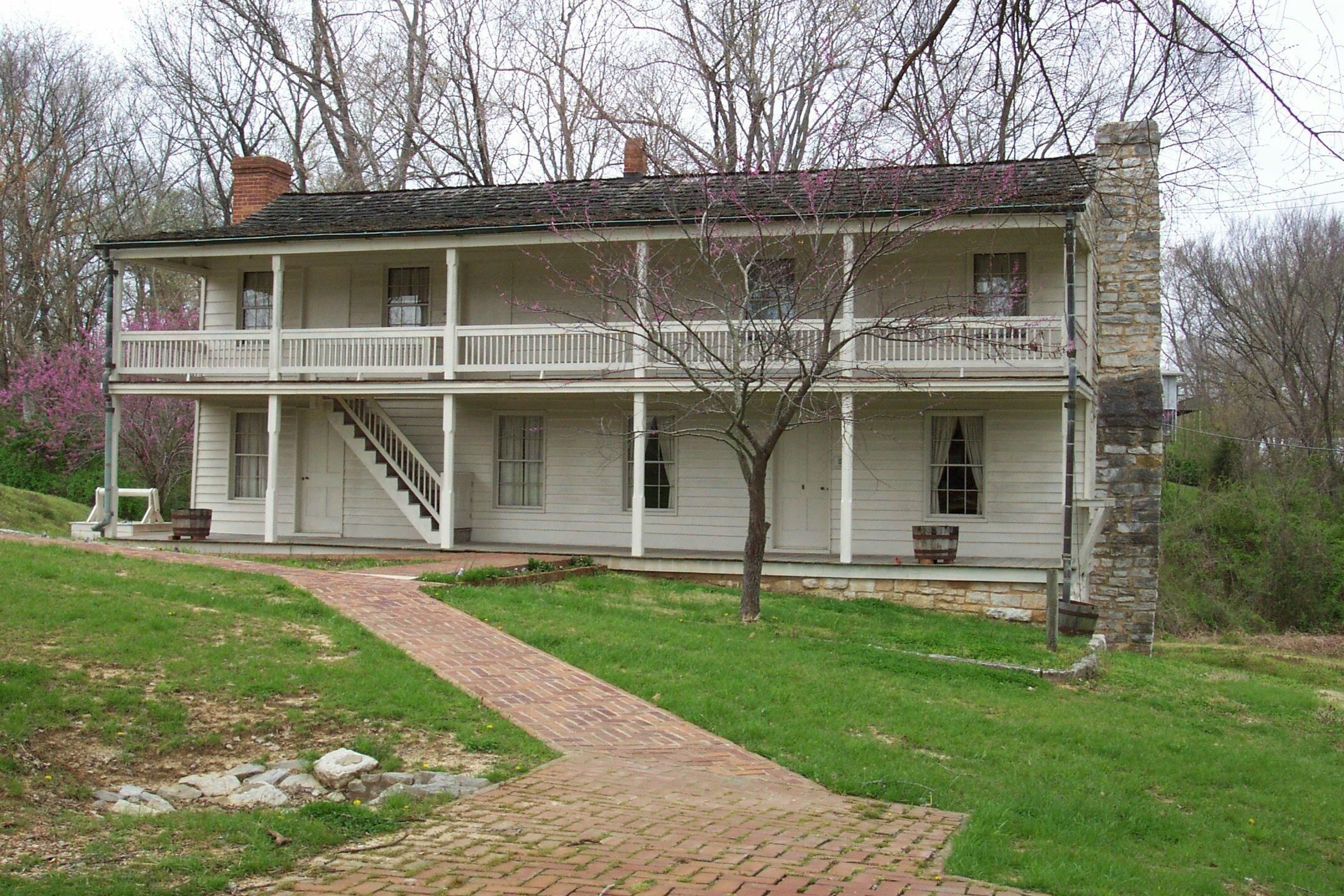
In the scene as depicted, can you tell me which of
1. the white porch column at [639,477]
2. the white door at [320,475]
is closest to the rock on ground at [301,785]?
the white porch column at [639,477]

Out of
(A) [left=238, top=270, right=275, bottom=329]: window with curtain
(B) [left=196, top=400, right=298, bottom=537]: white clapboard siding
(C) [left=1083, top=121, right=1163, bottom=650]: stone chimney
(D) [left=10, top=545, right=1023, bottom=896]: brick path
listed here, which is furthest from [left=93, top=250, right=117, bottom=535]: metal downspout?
(C) [left=1083, top=121, right=1163, bottom=650]: stone chimney

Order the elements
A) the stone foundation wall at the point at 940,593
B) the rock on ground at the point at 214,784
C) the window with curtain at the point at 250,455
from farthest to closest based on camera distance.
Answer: the window with curtain at the point at 250,455 < the stone foundation wall at the point at 940,593 < the rock on ground at the point at 214,784

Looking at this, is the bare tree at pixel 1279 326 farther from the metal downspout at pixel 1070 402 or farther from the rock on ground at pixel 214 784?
the rock on ground at pixel 214 784

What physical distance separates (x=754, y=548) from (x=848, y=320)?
4681mm

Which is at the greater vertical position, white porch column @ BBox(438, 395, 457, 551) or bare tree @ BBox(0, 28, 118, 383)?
bare tree @ BBox(0, 28, 118, 383)

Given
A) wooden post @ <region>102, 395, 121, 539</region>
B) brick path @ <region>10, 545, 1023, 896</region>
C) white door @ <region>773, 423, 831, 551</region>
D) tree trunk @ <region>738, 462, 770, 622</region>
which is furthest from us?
wooden post @ <region>102, 395, 121, 539</region>

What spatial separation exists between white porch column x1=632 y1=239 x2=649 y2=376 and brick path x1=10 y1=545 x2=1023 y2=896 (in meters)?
6.03

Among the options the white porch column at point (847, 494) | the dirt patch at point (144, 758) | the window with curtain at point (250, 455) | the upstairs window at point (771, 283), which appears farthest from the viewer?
the window with curtain at point (250, 455)

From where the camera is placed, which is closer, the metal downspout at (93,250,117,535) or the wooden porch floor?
the wooden porch floor

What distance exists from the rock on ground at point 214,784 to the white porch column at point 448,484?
1188cm

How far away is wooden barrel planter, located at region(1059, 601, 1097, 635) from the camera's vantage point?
16000 millimetres

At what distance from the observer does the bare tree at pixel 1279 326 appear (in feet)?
117

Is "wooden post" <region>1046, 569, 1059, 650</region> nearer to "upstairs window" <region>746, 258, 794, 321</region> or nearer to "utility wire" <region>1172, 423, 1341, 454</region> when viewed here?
"upstairs window" <region>746, 258, 794, 321</region>

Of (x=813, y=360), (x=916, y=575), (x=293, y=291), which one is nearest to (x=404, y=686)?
(x=813, y=360)
